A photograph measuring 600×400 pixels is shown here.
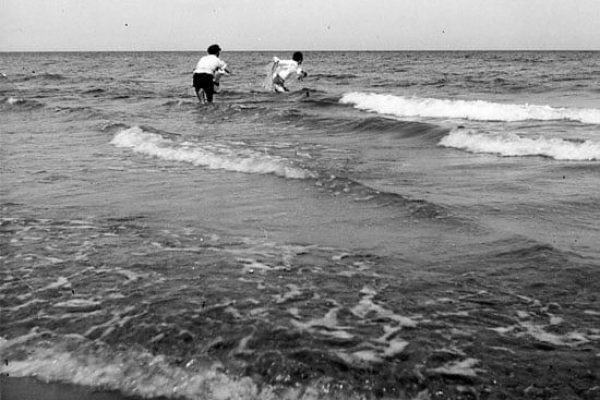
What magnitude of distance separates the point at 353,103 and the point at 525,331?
51.5 feet

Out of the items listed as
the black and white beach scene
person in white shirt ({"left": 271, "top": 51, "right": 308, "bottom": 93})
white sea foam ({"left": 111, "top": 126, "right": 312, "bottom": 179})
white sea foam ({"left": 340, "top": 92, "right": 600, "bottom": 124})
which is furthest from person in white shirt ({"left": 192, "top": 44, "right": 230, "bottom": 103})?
the black and white beach scene

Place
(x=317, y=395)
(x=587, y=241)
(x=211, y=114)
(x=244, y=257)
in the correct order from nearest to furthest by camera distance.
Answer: (x=317, y=395) → (x=244, y=257) → (x=587, y=241) → (x=211, y=114)

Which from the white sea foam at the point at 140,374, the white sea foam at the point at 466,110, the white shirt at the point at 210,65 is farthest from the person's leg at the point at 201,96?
the white sea foam at the point at 140,374

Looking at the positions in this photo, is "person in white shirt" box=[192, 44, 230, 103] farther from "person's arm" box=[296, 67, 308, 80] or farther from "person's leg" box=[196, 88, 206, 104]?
"person's arm" box=[296, 67, 308, 80]

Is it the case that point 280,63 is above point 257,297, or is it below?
above

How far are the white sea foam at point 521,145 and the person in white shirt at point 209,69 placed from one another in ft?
23.6

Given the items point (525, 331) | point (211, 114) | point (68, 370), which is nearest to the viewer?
point (68, 370)

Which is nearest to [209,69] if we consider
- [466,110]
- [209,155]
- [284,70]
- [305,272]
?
[284,70]

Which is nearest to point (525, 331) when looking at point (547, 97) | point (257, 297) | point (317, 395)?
point (317, 395)

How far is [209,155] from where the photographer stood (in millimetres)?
8547

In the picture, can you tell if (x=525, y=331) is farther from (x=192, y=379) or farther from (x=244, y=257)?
(x=244, y=257)

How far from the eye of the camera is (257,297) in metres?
3.47

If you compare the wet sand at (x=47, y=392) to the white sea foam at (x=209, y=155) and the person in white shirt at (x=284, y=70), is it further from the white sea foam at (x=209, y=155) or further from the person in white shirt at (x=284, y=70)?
the person in white shirt at (x=284, y=70)

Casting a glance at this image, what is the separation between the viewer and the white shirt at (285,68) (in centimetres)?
1762
